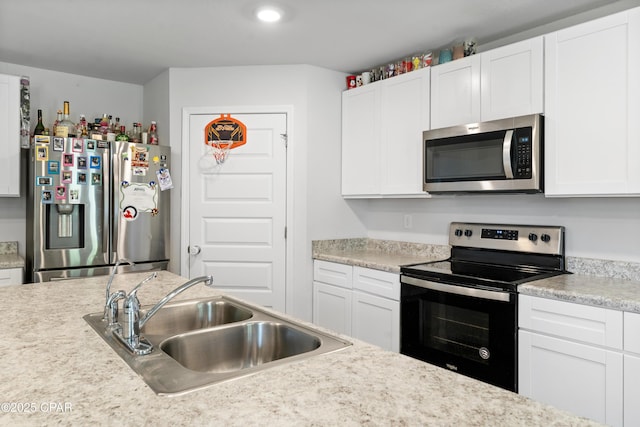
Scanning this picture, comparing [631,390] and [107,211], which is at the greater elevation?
[107,211]

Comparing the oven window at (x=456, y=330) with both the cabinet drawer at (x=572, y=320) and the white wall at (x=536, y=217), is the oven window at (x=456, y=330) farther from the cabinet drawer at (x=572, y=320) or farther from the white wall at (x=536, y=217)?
the white wall at (x=536, y=217)

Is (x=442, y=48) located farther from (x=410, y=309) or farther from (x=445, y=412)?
(x=445, y=412)

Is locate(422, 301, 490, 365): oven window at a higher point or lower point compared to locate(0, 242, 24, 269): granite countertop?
lower

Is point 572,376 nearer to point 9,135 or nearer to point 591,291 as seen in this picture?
point 591,291

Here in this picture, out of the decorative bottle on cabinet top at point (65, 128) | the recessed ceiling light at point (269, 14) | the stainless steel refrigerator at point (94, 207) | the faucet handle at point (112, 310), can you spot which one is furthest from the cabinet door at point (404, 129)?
the decorative bottle on cabinet top at point (65, 128)

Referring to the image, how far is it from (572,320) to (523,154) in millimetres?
916

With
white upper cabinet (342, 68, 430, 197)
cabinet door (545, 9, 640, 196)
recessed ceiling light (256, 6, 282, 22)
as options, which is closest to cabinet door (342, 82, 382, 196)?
white upper cabinet (342, 68, 430, 197)

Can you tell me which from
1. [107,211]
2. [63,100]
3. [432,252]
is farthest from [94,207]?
[432,252]

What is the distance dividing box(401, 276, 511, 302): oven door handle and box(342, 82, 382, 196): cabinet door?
3.01ft

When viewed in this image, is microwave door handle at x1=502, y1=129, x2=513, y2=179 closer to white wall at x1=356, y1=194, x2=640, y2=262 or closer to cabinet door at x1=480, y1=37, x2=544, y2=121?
cabinet door at x1=480, y1=37, x2=544, y2=121

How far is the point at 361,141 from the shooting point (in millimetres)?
3496

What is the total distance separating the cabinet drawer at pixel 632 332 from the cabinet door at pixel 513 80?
3.77ft

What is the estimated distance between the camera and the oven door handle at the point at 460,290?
2216mm

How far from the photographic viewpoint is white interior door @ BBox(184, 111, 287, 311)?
3.52m
